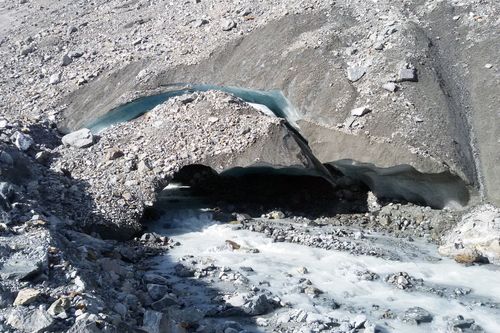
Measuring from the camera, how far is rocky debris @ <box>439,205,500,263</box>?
9555mm

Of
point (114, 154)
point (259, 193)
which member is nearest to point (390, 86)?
point (259, 193)

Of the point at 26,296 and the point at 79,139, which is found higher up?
the point at 79,139

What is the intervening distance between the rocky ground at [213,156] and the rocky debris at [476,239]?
0.02 meters

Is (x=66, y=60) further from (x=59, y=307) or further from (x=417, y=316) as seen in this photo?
(x=417, y=316)

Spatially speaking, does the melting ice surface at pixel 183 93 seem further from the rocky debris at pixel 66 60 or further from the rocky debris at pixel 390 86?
the rocky debris at pixel 66 60

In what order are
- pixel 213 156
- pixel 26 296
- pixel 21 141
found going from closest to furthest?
pixel 26 296, pixel 213 156, pixel 21 141

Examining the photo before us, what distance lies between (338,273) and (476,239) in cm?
229

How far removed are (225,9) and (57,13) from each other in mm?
5845

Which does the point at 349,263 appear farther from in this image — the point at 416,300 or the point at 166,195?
the point at 166,195

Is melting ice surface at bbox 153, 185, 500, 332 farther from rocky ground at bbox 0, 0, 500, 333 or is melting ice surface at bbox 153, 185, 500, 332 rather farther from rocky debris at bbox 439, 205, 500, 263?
rocky debris at bbox 439, 205, 500, 263

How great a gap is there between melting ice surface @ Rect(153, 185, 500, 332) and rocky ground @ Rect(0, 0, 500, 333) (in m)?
0.07

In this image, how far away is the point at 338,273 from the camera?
30.1ft

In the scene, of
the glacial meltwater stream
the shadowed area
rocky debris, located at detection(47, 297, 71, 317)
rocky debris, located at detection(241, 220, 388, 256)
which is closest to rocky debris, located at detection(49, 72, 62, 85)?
the glacial meltwater stream

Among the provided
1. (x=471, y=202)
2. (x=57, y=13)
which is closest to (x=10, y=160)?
(x=471, y=202)
